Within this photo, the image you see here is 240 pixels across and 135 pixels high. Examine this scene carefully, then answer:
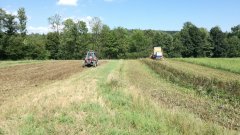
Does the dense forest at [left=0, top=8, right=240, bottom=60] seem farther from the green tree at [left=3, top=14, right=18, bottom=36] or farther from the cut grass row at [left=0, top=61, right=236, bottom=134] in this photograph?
the cut grass row at [left=0, top=61, right=236, bottom=134]

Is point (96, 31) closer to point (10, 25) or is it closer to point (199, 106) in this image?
point (10, 25)

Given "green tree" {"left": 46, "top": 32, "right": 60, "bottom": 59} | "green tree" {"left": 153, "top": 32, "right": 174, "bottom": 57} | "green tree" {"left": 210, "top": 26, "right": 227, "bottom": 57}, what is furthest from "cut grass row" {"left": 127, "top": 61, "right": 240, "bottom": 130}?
"green tree" {"left": 210, "top": 26, "right": 227, "bottom": 57}

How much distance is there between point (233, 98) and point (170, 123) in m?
7.51

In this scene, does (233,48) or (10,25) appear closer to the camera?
(10,25)

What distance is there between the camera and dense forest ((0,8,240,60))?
311 feet

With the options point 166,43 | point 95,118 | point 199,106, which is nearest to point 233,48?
point 166,43

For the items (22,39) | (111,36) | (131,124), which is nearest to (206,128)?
(131,124)

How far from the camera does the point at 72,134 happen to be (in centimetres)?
1049

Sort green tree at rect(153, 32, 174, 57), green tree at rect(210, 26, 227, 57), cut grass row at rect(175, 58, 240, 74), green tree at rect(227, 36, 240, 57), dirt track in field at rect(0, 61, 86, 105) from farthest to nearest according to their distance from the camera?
1. green tree at rect(210, 26, 227, 57)
2. green tree at rect(227, 36, 240, 57)
3. green tree at rect(153, 32, 174, 57)
4. cut grass row at rect(175, 58, 240, 74)
5. dirt track in field at rect(0, 61, 86, 105)

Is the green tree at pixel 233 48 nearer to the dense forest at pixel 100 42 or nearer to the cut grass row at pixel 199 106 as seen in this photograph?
the dense forest at pixel 100 42

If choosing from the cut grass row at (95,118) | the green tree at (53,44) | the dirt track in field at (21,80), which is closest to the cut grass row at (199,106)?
the cut grass row at (95,118)

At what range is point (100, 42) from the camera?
12350 centimetres

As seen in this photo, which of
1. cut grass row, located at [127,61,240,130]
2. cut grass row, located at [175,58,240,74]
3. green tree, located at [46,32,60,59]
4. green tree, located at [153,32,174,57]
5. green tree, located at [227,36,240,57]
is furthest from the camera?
green tree, located at [227,36,240,57]

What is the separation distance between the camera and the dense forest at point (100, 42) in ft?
311
